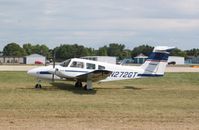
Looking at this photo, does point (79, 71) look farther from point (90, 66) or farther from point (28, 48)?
point (28, 48)

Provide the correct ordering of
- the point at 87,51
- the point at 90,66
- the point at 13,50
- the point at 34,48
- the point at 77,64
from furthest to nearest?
the point at 34,48 < the point at 13,50 < the point at 87,51 < the point at 90,66 < the point at 77,64

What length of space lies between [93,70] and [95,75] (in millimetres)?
1189

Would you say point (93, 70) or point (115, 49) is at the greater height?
point (115, 49)

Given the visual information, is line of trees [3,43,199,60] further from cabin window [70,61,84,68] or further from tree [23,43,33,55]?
cabin window [70,61,84,68]

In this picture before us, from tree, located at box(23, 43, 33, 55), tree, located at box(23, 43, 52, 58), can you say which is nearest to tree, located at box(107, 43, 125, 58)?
tree, located at box(23, 43, 52, 58)

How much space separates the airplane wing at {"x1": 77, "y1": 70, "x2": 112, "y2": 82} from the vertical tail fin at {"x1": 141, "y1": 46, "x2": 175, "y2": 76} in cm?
378

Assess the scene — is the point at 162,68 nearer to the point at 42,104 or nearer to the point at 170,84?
the point at 170,84

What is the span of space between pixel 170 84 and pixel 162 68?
3734 mm

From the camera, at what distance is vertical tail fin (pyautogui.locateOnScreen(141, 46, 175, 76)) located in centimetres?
2586

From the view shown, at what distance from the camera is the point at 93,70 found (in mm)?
23719

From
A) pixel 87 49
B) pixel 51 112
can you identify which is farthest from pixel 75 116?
pixel 87 49

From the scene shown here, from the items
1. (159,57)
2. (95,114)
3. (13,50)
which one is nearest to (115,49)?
(13,50)

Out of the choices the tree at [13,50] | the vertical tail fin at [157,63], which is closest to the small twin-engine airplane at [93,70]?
the vertical tail fin at [157,63]

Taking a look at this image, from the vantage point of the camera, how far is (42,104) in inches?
626
